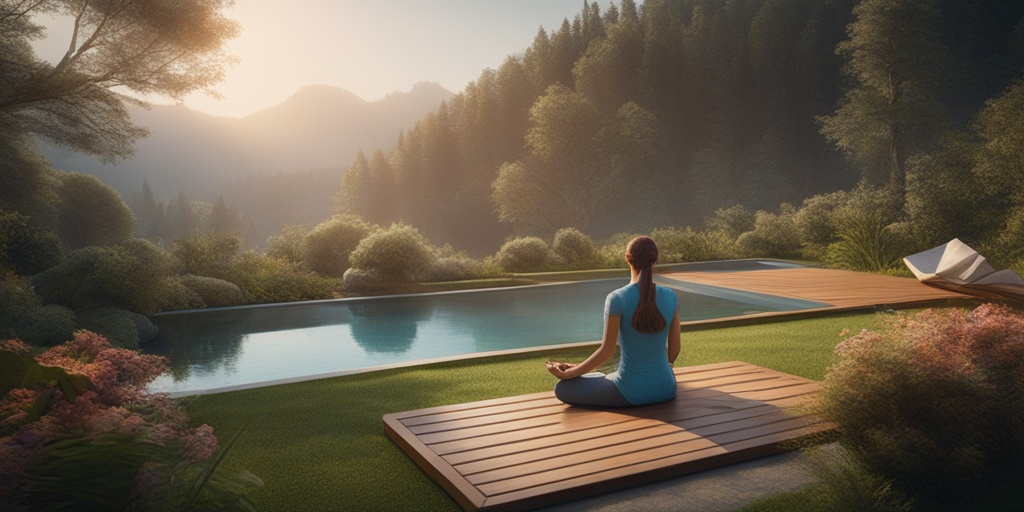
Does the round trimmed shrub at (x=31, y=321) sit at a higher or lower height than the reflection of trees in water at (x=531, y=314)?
higher

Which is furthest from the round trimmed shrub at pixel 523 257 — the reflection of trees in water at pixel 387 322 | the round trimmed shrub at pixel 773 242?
the round trimmed shrub at pixel 773 242

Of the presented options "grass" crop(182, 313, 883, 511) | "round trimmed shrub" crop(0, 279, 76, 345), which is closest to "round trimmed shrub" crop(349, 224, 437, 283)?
"round trimmed shrub" crop(0, 279, 76, 345)

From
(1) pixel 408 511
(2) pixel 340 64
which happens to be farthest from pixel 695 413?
(2) pixel 340 64

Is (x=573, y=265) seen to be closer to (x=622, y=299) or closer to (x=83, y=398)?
(x=622, y=299)

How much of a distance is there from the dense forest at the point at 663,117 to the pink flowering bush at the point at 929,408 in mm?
32586

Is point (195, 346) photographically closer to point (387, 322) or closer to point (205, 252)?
point (387, 322)

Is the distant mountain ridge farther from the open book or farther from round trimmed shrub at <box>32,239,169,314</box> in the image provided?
the open book

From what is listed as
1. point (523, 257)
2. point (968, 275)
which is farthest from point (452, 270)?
point (968, 275)

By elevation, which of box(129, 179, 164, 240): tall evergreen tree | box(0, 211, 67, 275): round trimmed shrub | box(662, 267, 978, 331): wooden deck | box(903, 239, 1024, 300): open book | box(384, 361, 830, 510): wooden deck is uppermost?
box(129, 179, 164, 240): tall evergreen tree

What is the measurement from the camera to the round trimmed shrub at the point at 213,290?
9.89m

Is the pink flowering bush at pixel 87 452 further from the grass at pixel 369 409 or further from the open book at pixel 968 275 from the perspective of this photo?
the open book at pixel 968 275

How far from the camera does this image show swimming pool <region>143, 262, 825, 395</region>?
6719 mm

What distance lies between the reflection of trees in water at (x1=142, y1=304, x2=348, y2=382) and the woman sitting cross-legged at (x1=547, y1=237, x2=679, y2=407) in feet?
14.7

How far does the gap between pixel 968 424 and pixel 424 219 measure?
41596mm
